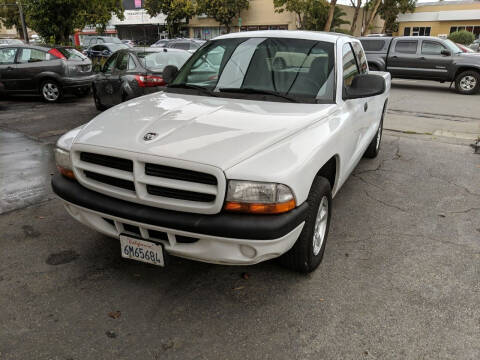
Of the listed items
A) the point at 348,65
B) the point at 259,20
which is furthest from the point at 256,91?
the point at 259,20

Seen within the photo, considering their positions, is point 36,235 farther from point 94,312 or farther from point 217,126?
point 217,126

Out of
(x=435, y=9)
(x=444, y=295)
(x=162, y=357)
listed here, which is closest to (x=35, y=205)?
(x=162, y=357)

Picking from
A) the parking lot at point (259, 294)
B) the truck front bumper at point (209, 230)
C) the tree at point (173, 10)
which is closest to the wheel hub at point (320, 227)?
the parking lot at point (259, 294)

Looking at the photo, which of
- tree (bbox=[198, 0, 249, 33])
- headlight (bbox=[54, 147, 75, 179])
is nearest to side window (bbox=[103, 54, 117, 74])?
headlight (bbox=[54, 147, 75, 179])

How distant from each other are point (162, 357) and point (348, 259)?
5.64ft

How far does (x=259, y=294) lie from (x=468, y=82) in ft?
44.7

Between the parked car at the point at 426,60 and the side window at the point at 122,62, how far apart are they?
8.33 m

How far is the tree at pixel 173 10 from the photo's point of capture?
43.4m

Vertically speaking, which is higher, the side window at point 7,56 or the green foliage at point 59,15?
the green foliage at point 59,15

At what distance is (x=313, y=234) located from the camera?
9.27ft

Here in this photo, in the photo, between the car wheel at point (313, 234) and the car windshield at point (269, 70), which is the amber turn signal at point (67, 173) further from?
the car wheel at point (313, 234)

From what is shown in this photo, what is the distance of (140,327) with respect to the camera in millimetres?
2512

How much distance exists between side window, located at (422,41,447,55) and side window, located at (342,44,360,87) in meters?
11.4

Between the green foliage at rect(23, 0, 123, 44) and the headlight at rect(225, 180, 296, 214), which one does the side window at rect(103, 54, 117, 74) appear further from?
the green foliage at rect(23, 0, 123, 44)
